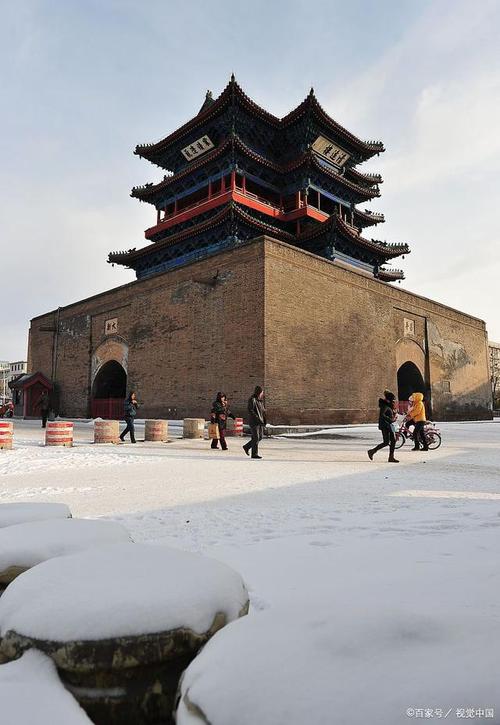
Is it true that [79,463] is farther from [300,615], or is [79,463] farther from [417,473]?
[300,615]

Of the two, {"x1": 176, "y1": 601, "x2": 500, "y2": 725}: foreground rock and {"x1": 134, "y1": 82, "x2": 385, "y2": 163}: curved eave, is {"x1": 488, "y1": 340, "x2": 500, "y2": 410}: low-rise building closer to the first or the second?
{"x1": 134, "y1": 82, "x2": 385, "y2": 163}: curved eave

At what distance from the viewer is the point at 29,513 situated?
295 centimetres

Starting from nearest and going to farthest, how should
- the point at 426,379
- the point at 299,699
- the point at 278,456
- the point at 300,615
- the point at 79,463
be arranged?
Result: the point at 299,699
the point at 300,615
the point at 79,463
the point at 278,456
the point at 426,379

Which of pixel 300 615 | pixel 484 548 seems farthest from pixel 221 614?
pixel 484 548

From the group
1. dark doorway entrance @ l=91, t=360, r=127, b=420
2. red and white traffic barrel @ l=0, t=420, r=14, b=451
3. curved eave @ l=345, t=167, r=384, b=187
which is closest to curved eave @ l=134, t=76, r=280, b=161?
curved eave @ l=345, t=167, r=384, b=187

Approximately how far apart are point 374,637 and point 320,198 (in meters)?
27.6

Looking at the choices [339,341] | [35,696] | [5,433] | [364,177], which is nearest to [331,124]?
[364,177]

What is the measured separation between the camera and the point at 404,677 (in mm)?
1252

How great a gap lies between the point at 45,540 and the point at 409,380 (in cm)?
2642

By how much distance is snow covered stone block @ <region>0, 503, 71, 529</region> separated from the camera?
2.85m

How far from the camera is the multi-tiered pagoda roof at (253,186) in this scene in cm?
2319

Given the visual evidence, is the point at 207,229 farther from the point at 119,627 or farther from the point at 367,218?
the point at 119,627

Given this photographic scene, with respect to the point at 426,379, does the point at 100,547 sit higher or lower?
lower

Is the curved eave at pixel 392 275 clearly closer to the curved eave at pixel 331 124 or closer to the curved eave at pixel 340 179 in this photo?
the curved eave at pixel 340 179
